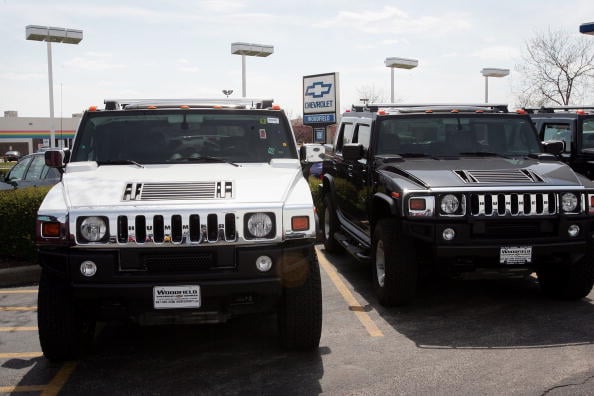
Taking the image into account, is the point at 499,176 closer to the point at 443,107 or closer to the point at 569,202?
the point at 569,202

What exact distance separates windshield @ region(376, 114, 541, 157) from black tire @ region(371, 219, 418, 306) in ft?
4.28

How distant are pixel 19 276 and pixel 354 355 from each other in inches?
188

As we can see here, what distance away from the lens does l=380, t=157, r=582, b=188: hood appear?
19.6ft

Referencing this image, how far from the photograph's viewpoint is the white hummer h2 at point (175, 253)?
439 centimetres

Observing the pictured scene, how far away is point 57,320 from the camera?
4.70 m

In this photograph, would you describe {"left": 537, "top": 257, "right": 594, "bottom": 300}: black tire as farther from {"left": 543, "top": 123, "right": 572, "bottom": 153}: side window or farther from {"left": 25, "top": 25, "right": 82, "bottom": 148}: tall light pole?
{"left": 25, "top": 25, "right": 82, "bottom": 148}: tall light pole

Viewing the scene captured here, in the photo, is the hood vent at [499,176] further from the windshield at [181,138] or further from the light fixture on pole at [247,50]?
the light fixture on pole at [247,50]

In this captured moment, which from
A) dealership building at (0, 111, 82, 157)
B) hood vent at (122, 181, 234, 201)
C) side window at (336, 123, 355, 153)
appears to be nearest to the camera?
hood vent at (122, 181, 234, 201)

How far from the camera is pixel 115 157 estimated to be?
5.69 meters

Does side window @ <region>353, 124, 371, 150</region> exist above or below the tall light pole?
below

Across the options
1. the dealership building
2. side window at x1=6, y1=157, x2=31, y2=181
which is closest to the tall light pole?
side window at x1=6, y1=157, x2=31, y2=181

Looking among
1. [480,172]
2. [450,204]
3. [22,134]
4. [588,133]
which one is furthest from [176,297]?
[22,134]

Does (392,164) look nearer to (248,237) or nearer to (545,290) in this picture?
(545,290)

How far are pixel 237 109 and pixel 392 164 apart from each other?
171cm
